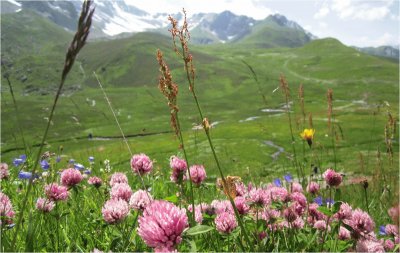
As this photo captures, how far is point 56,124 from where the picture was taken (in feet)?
477

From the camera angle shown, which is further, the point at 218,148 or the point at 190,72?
the point at 218,148

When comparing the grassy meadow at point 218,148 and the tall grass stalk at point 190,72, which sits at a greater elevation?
the tall grass stalk at point 190,72

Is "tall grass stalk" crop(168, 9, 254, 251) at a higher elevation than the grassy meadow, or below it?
higher

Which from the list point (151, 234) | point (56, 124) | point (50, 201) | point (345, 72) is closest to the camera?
point (151, 234)

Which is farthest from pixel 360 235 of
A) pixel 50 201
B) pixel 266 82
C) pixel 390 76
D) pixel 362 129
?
pixel 390 76

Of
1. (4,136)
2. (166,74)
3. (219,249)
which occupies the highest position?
(166,74)

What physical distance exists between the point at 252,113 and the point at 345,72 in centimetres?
8513

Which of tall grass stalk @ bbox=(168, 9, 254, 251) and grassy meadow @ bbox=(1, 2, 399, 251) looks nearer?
tall grass stalk @ bbox=(168, 9, 254, 251)

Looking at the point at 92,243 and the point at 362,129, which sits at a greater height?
the point at 92,243

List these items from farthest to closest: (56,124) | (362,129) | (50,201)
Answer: (56,124) → (362,129) → (50,201)

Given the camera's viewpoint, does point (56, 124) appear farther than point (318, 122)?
Yes

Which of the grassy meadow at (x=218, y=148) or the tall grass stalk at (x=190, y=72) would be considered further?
the grassy meadow at (x=218, y=148)

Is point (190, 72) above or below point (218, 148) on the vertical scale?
above

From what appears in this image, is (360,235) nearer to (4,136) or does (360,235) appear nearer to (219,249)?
(219,249)
